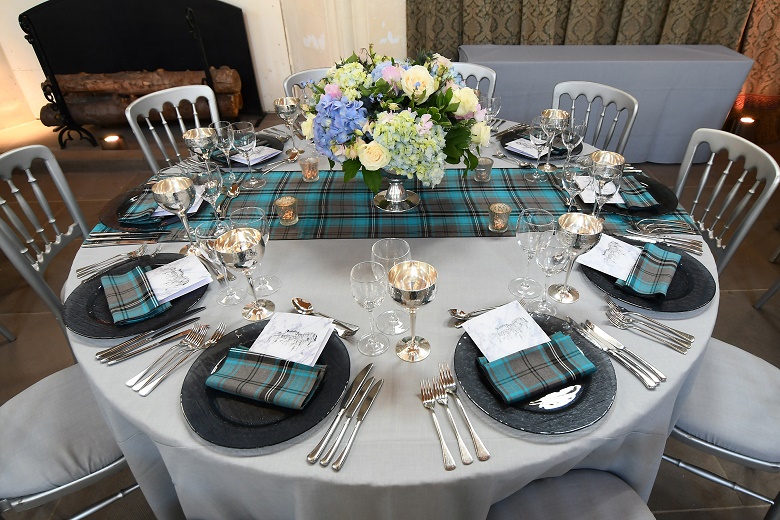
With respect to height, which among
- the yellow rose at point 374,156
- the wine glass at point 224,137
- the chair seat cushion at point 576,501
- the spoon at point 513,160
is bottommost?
the chair seat cushion at point 576,501

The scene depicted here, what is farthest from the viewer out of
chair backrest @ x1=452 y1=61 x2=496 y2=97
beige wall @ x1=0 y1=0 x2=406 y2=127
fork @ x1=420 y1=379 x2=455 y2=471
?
beige wall @ x1=0 y1=0 x2=406 y2=127

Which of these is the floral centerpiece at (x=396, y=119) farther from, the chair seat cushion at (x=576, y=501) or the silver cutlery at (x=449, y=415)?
the chair seat cushion at (x=576, y=501)

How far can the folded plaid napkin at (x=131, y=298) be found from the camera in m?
0.92

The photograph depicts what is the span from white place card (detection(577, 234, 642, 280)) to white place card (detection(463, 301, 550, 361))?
0.83 ft

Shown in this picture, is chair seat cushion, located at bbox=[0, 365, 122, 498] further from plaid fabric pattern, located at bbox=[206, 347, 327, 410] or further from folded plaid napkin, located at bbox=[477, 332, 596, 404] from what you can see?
folded plaid napkin, located at bbox=[477, 332, 596, 404]

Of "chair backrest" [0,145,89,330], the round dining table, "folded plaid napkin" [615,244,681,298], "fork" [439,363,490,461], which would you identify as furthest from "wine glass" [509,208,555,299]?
"chair backrest" [0,145,89,330]

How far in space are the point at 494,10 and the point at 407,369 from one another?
9.51ft

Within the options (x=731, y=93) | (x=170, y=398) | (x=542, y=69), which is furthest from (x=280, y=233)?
(x=731, y=93)

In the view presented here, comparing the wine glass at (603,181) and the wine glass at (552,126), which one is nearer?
the wine glass at (603,181)

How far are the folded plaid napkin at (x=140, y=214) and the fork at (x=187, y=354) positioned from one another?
1.63ft

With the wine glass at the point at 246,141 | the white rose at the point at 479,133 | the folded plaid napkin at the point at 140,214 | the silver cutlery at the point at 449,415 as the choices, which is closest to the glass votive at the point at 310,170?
the wine glass at the point at 246,141

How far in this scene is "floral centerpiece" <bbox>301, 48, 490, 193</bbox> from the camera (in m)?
1.01

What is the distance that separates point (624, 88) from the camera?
8.77 feet

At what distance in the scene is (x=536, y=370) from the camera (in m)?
0.76
